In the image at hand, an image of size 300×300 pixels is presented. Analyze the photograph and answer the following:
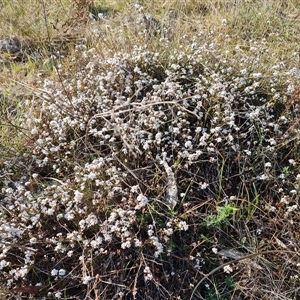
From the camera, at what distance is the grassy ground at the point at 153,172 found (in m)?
2.30

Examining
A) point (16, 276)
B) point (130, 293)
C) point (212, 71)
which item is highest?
point (212, 71)

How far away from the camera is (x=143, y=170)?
2650mm

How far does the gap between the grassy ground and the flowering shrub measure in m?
0.01

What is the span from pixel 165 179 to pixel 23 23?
8.38ft

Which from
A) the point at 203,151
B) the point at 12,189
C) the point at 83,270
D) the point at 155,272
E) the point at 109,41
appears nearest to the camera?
the point at 83,270

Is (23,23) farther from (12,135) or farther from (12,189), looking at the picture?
(12,189)

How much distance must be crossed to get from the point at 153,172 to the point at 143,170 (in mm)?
75

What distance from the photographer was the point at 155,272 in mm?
2324

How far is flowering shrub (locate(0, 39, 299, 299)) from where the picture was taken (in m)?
2.30

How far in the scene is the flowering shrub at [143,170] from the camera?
7.54 feet

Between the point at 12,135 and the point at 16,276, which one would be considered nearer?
the point at 16,276

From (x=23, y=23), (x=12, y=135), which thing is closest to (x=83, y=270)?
(x=12, y=135)

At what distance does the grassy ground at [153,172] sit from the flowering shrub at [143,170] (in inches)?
0.4

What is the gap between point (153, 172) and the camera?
8.57 ft
